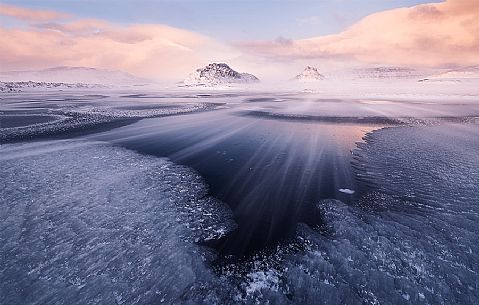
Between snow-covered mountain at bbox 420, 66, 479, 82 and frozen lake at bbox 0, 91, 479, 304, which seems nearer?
frozen lake at bbox 0, 91, 479, 304

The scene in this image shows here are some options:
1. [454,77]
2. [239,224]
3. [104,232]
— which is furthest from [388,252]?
[454,77]

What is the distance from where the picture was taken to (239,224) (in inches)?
192

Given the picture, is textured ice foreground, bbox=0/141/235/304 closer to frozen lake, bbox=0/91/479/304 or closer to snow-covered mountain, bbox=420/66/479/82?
frozen lake, bbox=0/91/479/304

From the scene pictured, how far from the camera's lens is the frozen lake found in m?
3.45

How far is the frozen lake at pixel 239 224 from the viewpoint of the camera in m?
3.45

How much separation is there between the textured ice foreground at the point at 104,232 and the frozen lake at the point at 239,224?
0.07ft

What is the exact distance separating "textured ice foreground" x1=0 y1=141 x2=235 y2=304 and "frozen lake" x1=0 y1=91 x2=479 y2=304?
0.02 metres

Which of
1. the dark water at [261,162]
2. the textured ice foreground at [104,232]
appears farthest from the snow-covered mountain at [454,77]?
the textured ice foreground at [104,232]

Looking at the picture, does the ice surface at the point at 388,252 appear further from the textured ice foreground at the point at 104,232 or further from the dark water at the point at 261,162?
the textured ice foreground at the point at 104,232

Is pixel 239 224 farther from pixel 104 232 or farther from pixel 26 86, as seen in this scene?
pixel 26 86

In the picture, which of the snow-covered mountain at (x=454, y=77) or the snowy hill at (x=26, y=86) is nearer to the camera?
the snowy hill at (x=26, y=86)

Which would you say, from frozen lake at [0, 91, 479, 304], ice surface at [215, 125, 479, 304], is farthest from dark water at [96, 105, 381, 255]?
ice surface at [215, 125, 479, 304]

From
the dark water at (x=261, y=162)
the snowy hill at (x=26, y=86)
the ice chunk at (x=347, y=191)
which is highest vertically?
the ice chunk at (x=347, y=191)

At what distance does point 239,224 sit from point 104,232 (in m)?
2.03
